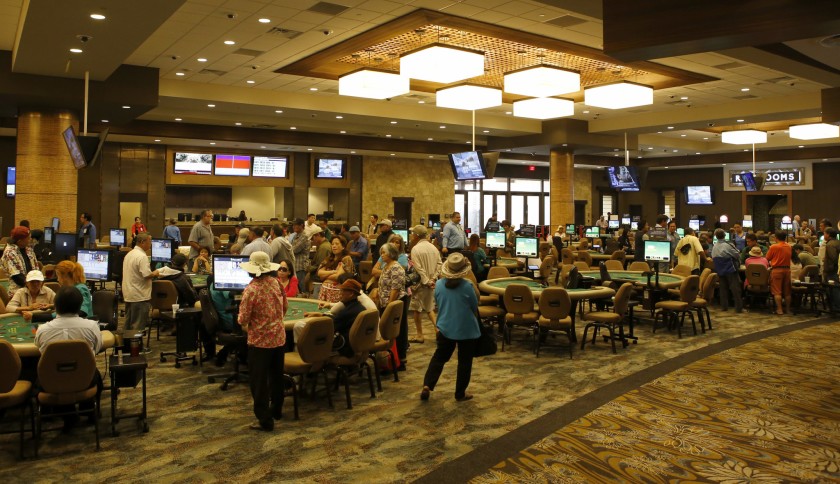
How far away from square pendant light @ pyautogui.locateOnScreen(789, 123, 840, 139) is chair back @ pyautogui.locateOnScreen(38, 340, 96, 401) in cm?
1751

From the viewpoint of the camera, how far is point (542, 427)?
5266 mm

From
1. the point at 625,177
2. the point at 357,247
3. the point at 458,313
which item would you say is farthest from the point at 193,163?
the point at 458,313

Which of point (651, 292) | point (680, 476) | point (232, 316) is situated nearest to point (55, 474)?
point (232, 316)

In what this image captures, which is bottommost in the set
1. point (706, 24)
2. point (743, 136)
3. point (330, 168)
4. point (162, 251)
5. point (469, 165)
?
point (162, 251)

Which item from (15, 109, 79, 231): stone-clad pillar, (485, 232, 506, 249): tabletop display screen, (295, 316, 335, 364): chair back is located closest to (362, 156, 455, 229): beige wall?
(485, 232, 506, 249): tabletop display screen

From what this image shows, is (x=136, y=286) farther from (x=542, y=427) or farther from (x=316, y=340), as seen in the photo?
(x=542, y=427)

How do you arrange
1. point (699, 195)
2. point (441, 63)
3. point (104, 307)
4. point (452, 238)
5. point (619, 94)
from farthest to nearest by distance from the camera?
point (699, 195), point (619, 94), point (452, 238), point (441, 63), point (104, 307)

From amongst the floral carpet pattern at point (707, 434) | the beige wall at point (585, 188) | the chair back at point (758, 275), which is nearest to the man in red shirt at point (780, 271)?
the chair back at point (758, 275)

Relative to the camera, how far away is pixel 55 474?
4238 millimetres

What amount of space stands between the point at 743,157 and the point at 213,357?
23.3m

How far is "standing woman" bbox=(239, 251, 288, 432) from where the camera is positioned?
493 centimetres

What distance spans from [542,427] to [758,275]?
25.2 ft

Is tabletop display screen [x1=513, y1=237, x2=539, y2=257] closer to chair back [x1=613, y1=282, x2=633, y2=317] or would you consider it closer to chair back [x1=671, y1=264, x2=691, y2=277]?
chair back [x1=671, y1=264, x2=691, y2=277]

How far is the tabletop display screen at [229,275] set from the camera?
22.4 ft
